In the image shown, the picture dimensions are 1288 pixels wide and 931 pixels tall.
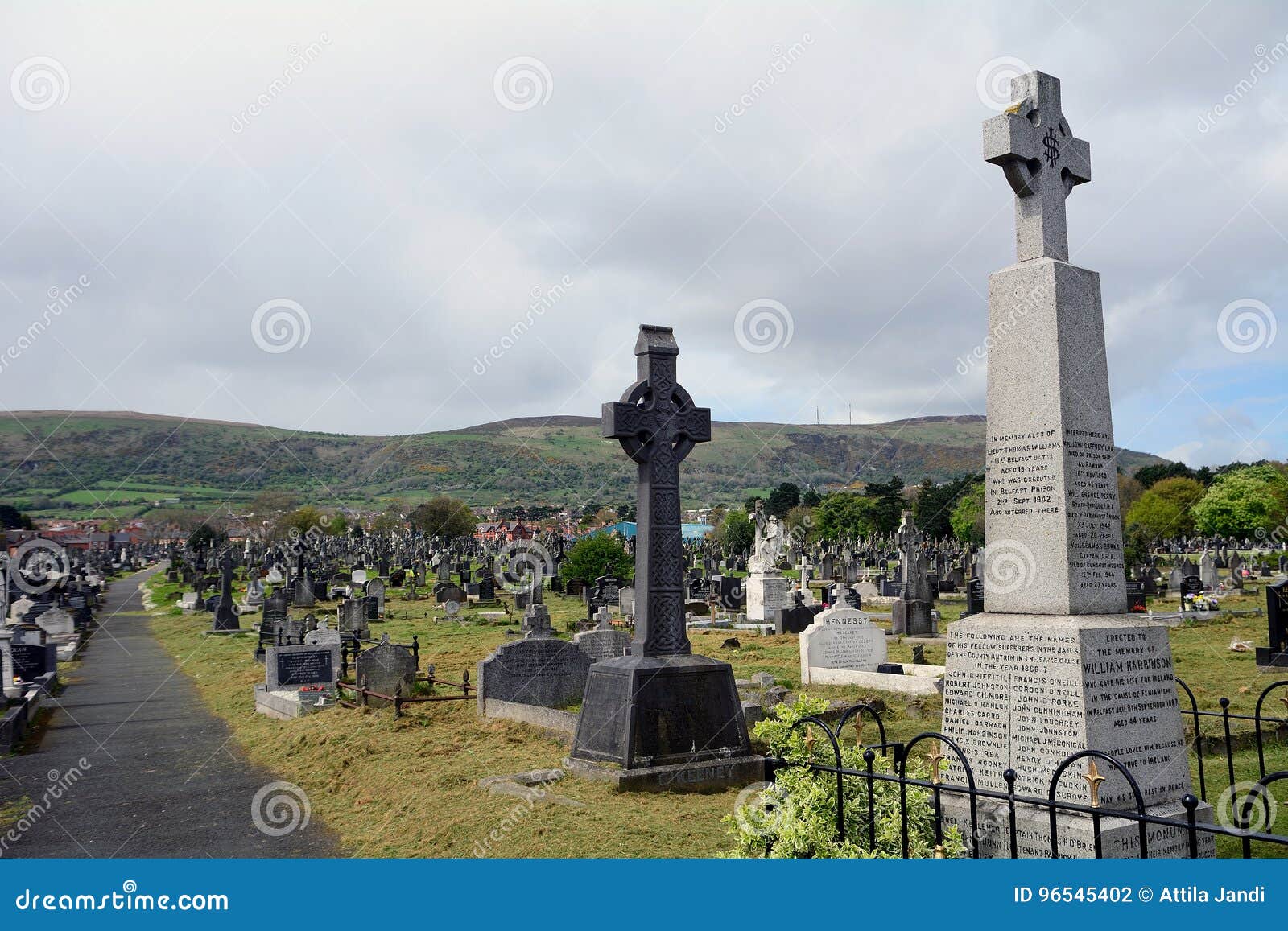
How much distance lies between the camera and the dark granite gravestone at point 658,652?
9.45 metres

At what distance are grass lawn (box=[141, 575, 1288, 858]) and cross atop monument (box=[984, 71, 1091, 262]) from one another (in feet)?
14.3

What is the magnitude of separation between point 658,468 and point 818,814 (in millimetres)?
5640

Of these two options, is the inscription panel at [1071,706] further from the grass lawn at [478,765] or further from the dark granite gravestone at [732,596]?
the dark granite gravestone at [732,596]

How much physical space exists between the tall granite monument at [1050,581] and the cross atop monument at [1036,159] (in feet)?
0.04

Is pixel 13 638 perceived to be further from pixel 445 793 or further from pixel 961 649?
pixel 961 649

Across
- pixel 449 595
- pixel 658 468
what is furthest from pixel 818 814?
pixel 449 595

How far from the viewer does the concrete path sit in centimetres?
865

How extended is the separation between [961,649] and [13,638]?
803 inches

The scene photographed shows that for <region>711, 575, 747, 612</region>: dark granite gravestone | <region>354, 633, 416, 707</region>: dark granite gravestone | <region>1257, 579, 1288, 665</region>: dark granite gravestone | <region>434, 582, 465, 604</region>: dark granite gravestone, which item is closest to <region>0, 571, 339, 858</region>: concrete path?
<region>354, 633, 416, 707</region>: dark granite gravestone

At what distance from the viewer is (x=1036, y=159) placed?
6.92 metres

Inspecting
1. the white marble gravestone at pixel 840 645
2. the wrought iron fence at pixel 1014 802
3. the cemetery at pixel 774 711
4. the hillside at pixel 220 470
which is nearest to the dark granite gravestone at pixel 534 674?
the cemetery at pixel 774 711

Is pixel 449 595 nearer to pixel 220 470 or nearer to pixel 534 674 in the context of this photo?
pixel 534 674

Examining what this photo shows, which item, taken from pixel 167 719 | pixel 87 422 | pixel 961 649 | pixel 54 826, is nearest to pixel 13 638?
pixel 167 719

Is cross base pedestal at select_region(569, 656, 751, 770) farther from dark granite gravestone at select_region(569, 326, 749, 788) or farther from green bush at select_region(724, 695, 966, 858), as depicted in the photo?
green bush at select_region(724, 695, 966, 858)
